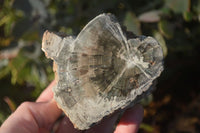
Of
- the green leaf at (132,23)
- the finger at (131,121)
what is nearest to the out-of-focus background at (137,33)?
the green leaf at (132,23)

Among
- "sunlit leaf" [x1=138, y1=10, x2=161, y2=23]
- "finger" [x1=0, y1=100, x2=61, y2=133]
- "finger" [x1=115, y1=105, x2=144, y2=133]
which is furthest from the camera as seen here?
"sunlit leaf" [x1=138, y1=10, x2=161, y2=23]

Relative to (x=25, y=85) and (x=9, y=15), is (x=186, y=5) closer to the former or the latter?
(x=9, y=15)

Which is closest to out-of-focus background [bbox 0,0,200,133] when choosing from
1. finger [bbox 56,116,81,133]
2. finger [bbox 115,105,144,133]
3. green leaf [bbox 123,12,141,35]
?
green leaf [bbox 123,12,141,35]

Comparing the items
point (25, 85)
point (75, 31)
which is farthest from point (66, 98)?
point (25, 85)

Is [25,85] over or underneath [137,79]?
underneath

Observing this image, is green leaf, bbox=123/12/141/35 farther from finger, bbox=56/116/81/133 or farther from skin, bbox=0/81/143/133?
finger, bbox=56/116/81/133

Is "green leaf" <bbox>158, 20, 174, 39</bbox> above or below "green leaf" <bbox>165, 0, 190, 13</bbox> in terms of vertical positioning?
below
